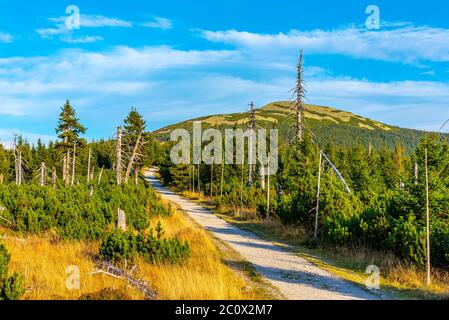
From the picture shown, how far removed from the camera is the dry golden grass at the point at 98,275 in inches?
313

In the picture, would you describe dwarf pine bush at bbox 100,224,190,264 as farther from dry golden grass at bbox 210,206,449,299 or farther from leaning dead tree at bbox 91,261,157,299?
dry golden grass at bbox 210,206,449,299

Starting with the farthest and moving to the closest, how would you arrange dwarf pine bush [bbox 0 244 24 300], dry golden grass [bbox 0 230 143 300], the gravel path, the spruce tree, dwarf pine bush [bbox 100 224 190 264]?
the spruce tree < dwarf pine bush [bbox 100 224 190 264] < the gravel path < dry golden grass [bbox 0 230 143 300] < dwarf pine bush [bbox 0 244 24 300]

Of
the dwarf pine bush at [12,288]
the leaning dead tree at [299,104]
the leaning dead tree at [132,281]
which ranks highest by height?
the leaning dead tree at [299,104]

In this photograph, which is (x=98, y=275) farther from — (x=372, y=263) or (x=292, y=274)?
(x=372, y=263)

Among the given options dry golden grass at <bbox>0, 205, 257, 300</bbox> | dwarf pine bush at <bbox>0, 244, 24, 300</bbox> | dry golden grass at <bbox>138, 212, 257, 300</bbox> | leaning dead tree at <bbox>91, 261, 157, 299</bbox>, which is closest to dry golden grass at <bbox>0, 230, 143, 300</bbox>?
dry golden grass at <bbox>0, 205, 257, 300</bbox>

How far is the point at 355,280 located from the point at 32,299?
8084mm

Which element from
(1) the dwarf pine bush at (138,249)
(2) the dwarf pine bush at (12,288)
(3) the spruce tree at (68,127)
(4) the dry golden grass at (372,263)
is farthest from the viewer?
(3) the spruce tree at (68,127)

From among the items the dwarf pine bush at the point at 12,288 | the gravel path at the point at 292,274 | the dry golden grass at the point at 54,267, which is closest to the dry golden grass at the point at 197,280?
the dry golden grass at the point at 54,267

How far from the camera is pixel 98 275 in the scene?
30.4ft

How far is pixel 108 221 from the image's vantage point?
52.8 ft

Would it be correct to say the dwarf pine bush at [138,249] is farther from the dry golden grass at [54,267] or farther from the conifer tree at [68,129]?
the conifer tree at [68,129]

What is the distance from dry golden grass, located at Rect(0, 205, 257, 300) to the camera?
795 centimetres

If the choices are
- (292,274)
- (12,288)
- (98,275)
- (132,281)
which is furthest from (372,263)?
(12,288)
